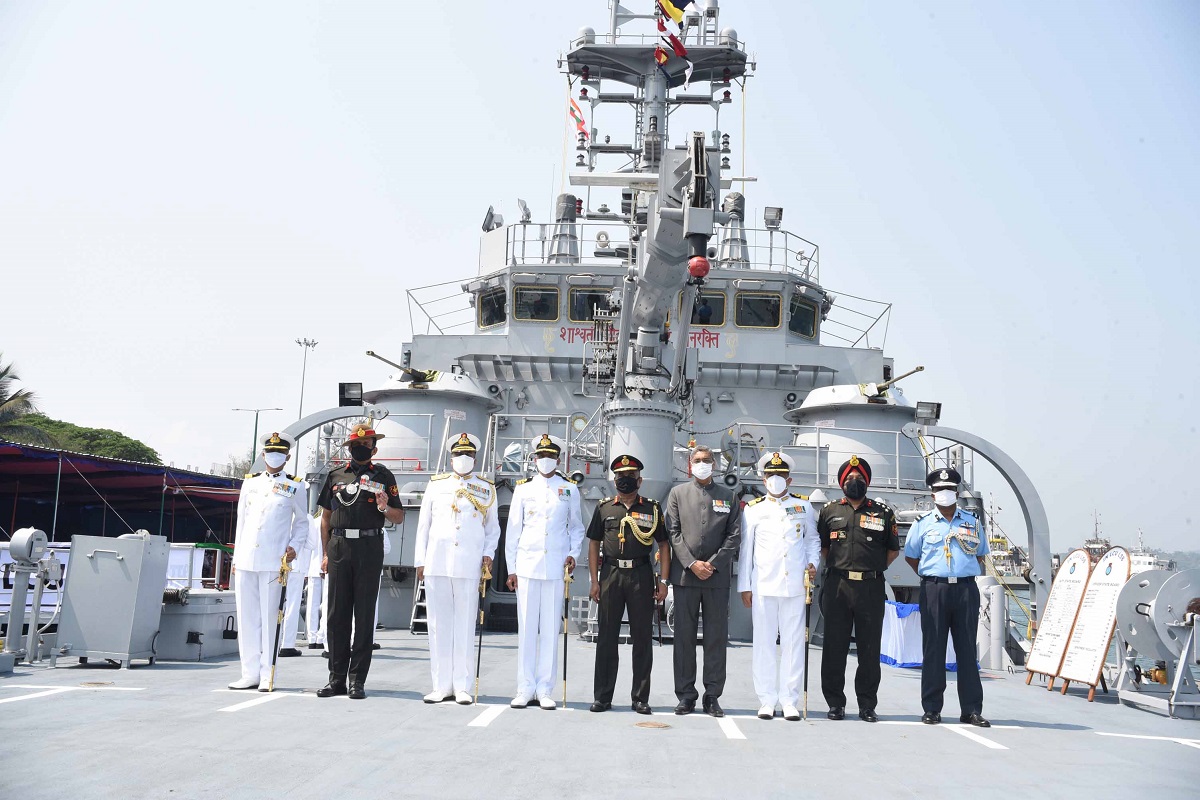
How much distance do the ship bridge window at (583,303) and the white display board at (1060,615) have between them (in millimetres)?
8395

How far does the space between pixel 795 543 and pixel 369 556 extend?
269 centimetres

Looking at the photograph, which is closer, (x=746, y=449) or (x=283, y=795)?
(x=283, y=795)

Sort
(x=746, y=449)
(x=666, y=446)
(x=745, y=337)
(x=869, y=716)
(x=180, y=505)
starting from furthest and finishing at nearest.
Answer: (x=180, y=505)
(x=745, y=337)
(x=746, y=449)
(x=666, y=446)
(x=869, y=716)

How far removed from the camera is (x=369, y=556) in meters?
6.12

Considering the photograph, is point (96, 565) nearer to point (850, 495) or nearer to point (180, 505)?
point (850, 495)

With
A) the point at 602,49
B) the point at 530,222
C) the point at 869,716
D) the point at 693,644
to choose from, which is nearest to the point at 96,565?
the point at 693,644

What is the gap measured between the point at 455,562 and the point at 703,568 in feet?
5.04

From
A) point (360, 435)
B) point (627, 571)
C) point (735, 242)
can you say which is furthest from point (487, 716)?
point (735, 242)

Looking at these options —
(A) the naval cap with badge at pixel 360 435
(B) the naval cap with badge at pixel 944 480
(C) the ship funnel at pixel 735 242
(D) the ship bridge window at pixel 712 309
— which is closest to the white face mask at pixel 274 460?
(A) the naval cap with badge at pixel 360 435

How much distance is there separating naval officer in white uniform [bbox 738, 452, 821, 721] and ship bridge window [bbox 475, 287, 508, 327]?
10.1 metres

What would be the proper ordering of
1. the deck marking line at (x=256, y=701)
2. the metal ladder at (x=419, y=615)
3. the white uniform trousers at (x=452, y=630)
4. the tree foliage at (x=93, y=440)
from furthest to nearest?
the tree foliage at (x=93, y=440), the metal ladder at (x=419, y=615), the white uniform trousers at (x=452, y=630), the deck marking line at (x=256, y=701)

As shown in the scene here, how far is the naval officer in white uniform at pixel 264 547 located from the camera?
6.16m

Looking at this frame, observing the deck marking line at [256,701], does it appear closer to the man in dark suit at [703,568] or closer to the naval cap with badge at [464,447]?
the naval cap with badge at [464,447]

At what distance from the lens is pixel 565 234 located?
16.7m
